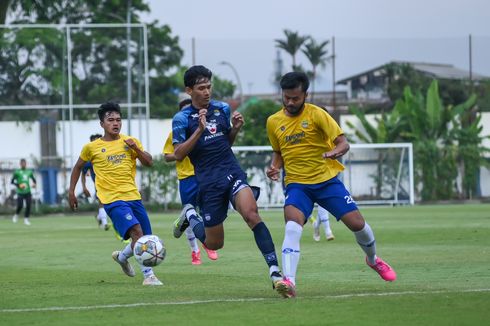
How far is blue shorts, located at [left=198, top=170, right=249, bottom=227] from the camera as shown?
11.6 meters

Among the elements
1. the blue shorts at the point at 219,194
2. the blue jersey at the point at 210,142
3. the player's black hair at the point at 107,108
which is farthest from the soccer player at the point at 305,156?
the player's black hair at the point at 107,108

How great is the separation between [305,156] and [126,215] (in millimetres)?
2968

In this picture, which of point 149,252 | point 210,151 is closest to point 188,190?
point 149,252

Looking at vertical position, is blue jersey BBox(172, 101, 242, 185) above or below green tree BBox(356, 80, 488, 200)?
above

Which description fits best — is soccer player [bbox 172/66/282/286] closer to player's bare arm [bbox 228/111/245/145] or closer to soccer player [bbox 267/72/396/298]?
player's bare arm [bbox 228/111/245/145]

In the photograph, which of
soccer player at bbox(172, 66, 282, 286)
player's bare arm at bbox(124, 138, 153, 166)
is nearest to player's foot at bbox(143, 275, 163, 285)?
soccer player at bbox(172, 66, 282, 286)

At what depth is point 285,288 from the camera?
1043 centimetres

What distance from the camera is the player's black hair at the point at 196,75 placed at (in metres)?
11.7

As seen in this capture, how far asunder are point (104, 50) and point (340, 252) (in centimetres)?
2834

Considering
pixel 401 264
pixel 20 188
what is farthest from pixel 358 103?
pixel 401 264

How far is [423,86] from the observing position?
7331cm

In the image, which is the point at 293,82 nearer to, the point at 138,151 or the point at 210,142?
the point at 210,142

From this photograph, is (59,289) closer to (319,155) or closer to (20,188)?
(319,155)

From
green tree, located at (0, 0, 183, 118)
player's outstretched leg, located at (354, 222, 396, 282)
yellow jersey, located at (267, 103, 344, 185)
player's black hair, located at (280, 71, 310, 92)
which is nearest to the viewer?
player's black hair, located at (280, 71, 310, 92)
